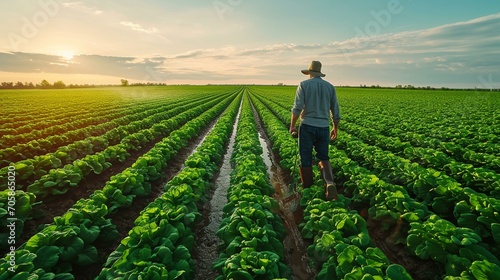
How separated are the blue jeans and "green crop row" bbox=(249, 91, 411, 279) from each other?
693mm

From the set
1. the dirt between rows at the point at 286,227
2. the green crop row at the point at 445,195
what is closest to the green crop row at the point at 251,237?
the dirt between rows at the point at 286,227

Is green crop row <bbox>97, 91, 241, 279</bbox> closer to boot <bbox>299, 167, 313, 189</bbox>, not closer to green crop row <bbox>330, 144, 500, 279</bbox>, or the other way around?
A: boot <bbox>299, 167, 313, 189</bbox>

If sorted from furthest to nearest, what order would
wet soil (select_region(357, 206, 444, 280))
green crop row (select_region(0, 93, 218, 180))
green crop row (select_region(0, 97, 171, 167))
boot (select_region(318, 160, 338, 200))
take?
green crop row (select_region(0, 97, 171, 167)) < green crop row (select_region(0, 93, 218, 180)) < boot (select_region(318, 160, 338, 200)) < wet soil (select_region(357, 206, 444, 280))

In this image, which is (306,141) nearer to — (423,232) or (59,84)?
(423,232)

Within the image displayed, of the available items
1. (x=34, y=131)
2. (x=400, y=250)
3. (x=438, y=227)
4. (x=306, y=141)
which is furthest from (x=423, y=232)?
(x=34, y=131)

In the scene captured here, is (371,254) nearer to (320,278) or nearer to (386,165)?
(320,278)

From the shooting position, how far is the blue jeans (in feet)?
19.1

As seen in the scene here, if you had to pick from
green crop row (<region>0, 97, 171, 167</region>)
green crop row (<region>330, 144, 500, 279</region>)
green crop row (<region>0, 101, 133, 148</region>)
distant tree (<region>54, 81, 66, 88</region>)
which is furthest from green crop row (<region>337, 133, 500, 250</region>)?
distant tree (<region>54, 81, 66, 88</region>)

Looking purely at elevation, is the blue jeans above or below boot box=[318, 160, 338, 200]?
above

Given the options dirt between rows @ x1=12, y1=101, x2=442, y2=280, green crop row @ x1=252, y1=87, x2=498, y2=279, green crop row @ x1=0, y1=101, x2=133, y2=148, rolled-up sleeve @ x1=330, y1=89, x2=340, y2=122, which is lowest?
dirt between rows @ x1=12, y1=101, x2=442, y2=280

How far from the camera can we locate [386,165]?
24.8 feet

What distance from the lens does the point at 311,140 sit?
233 inches

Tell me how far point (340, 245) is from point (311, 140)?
2.73 m

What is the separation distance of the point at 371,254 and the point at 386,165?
483 cm
